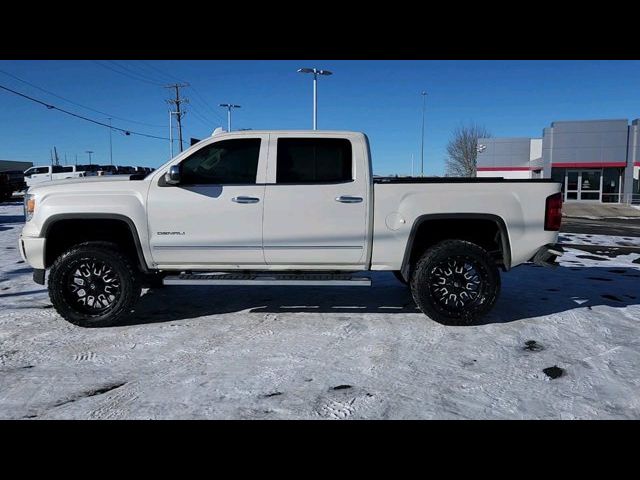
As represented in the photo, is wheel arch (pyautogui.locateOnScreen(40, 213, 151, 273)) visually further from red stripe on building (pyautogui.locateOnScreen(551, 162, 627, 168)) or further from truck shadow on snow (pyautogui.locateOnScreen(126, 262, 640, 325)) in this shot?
red stripe on building (pyautogui.locateOnScreen(551, 162, 627, 168))

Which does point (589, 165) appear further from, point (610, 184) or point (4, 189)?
point (4, 189)

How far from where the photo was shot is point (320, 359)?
13.2ft

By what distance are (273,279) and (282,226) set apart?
0.58m

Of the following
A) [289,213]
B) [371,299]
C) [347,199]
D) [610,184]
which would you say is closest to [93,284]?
[289,213]

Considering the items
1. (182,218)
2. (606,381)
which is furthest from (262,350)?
(606,381)

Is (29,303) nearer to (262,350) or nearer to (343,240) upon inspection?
(262,350)

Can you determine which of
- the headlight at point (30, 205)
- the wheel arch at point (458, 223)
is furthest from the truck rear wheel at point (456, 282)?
the headlight at point (30, 205)

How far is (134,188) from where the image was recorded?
4.90 meters

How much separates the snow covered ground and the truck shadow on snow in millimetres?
30

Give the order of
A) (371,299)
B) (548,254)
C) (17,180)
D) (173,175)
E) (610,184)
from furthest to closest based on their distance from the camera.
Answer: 1. (17,180)
2. (610,184)
3. (371,299)
4. (548,254)
5. (173,175)

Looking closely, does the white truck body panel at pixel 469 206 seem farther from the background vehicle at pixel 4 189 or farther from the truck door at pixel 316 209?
the background vehicle at pixel 4 189

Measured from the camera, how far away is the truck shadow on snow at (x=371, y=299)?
17.9 feet

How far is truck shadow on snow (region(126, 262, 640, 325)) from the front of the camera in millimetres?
5469
